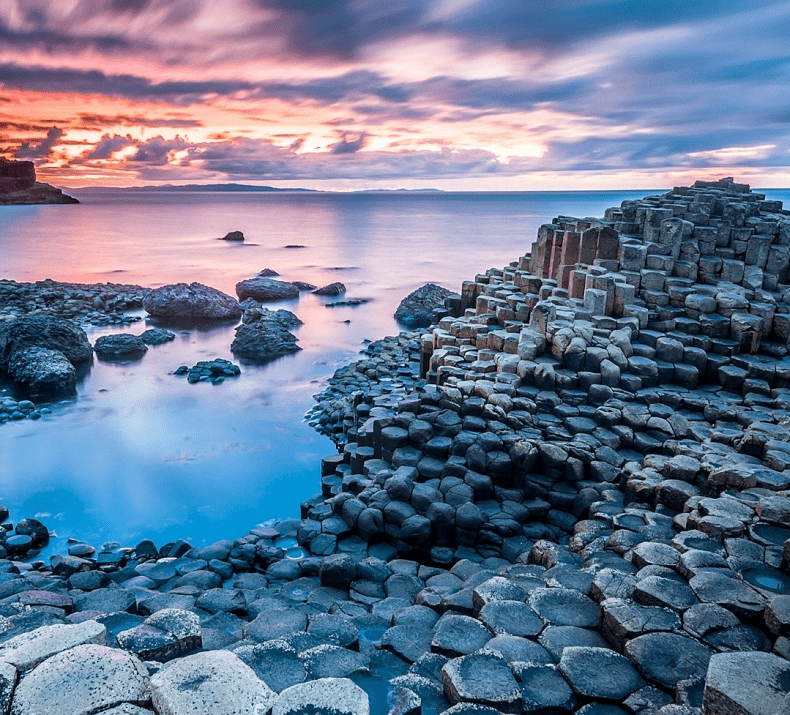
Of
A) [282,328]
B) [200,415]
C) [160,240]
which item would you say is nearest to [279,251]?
[160,240]

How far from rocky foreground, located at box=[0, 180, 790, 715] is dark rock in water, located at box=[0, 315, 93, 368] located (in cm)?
886

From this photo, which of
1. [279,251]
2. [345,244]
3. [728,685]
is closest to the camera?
[728,685]

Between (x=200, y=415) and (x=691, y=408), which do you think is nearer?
(x=691, y=408)

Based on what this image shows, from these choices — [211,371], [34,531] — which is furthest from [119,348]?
[34,531]

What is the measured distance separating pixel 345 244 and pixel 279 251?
23.0ft

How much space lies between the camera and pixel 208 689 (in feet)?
10.3

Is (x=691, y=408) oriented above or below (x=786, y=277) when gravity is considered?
below

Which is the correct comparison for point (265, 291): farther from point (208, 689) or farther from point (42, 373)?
point (208, 689)

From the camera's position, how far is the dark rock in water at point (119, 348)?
18.8m

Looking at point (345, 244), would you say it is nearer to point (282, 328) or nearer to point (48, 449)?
point (282, 328)

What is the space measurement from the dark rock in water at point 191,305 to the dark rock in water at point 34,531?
1549 centimetres

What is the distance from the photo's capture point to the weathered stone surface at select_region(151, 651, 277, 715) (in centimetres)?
303

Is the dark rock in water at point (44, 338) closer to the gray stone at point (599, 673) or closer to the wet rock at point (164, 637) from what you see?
the wet rock at point (164, 637)

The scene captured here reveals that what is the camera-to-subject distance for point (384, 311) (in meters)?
27.0
